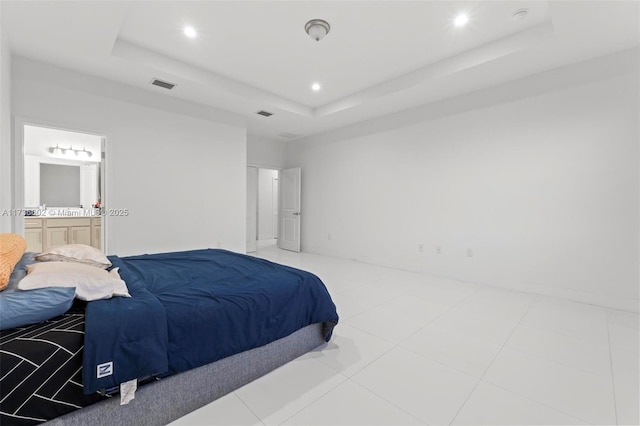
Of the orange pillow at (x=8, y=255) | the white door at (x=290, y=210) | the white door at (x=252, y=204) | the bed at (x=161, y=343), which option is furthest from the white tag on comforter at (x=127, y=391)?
the white door at (x=252, y=204)

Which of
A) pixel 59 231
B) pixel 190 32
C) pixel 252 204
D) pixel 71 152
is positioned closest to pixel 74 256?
pixel 190 32

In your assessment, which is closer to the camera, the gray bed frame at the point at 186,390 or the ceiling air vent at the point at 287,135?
the gray bed frame at the point at 186,390

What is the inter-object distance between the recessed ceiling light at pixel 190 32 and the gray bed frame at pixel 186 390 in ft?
9.98

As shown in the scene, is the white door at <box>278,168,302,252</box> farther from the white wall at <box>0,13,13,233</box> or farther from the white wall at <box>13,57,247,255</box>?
the white wall at <box>0,13,13,233</box>

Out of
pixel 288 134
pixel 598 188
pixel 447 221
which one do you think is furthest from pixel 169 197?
pixel 598 188

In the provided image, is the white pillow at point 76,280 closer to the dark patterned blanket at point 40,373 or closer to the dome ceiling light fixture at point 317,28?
the dark patterned blanket at point 40,373

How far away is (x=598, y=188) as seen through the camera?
3084mm

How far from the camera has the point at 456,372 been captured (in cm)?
187

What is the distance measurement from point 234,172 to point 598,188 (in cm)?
495

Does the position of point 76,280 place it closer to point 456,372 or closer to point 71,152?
point 456,372

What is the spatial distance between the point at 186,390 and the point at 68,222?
15.9 ft

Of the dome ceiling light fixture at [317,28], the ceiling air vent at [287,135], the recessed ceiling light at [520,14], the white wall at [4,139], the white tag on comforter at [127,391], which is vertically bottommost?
the white tag on comforter at [127,391]

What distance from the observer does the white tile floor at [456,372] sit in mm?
1494

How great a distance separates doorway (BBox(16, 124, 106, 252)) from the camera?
456cm
